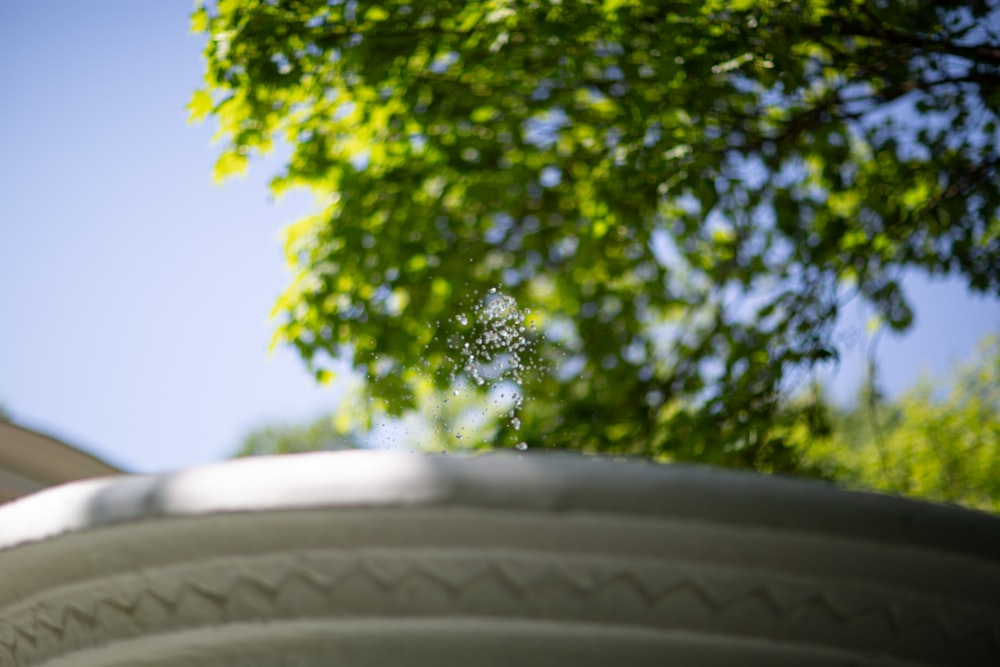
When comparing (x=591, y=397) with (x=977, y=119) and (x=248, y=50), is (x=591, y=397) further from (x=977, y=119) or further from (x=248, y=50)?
(x=977, y=119)

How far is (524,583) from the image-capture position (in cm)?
66

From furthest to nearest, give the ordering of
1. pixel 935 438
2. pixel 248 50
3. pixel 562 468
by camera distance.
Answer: pixel 935 438 → pixel 248 50 → pixel 562 468

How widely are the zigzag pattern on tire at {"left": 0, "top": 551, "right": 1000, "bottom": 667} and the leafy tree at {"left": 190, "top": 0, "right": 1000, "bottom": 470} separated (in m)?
2.85

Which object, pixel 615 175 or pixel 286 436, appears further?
pixel 286 436

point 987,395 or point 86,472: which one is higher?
point 86,472

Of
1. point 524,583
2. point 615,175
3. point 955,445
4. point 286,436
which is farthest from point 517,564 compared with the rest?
point 286,436

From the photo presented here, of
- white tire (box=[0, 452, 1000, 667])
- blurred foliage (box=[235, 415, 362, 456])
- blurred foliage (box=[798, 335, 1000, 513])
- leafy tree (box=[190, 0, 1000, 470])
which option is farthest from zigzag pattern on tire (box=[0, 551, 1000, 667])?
blurred foliage (box=[235, 415, 362, 456])

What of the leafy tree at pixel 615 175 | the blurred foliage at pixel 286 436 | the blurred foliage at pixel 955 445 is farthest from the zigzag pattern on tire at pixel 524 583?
the blurred foliage at pixel 286 436

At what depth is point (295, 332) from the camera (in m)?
4.83

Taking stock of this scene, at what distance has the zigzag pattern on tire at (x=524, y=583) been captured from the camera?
0.66 meters

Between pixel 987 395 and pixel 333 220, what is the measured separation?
10.3 m

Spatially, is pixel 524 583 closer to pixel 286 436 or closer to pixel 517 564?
pixel 517 564

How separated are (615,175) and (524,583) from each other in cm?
419

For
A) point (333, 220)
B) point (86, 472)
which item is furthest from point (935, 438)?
point (86, 472)
